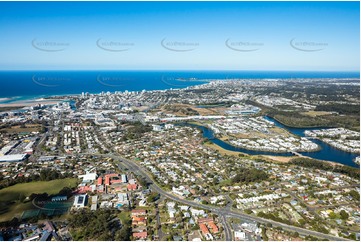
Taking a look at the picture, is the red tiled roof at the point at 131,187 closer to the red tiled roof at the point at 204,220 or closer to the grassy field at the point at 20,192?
the grassy field at the point at 20,192

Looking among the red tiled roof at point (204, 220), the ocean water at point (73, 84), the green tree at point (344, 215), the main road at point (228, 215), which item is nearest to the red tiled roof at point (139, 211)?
the main road at point (228, 215)

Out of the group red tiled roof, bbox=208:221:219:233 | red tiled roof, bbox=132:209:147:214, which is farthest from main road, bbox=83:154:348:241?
red tiled roof, bbox=132:209:147:214

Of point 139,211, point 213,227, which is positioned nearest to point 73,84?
point 139,211

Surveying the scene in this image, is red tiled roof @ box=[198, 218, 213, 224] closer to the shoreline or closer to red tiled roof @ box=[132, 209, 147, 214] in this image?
red tiled roof @ box=[132, 209, 147, 214]

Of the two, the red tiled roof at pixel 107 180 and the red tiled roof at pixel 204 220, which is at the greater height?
the red tiled roof at pixel 204 220

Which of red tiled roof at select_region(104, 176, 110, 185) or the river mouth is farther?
the river mouth

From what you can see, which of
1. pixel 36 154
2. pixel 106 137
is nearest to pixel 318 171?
pixel 106 137

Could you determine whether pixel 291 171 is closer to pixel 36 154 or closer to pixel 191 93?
pixel 36 154

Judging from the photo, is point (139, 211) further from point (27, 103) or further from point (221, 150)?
point (27, 103)

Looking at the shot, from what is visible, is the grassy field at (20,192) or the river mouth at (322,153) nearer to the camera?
the grassy field at (20,192)
